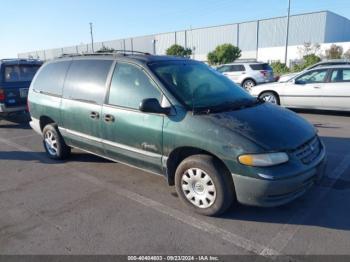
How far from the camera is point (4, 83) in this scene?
330 inches

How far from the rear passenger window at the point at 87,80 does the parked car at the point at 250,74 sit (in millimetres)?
12589

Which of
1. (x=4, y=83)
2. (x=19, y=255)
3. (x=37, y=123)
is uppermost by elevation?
(x=4, y=83)

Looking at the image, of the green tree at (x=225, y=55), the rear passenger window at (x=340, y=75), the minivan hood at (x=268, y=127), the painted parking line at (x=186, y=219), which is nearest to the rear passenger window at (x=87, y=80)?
the painted parking line at (x=186, y=219)

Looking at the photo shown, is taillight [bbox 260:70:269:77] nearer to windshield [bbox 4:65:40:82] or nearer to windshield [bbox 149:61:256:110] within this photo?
windshield [bbox 4:65:40:82]

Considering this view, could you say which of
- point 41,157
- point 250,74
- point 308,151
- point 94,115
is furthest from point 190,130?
point 250,74

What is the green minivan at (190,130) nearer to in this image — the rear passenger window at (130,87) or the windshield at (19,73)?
the rear passenger window at (130,87)

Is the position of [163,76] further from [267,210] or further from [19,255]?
[19,255]

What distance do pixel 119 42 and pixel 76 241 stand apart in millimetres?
94196

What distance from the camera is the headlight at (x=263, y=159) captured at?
9.86 ft

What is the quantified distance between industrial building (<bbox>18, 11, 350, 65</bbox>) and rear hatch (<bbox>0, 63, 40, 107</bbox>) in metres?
52.3

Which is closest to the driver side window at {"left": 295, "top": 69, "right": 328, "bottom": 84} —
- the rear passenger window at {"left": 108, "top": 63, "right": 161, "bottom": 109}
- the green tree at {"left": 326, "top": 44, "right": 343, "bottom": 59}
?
the rear passenger window at {"left": 108, "top": 63, "right": 161, "bottom": 109}

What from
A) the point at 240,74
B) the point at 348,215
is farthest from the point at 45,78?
the point at 240,74

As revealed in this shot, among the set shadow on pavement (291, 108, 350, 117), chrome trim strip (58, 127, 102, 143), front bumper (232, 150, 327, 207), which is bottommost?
shadow on pavement (291, 108, 350, 117)

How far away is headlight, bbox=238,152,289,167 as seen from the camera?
118 inches
